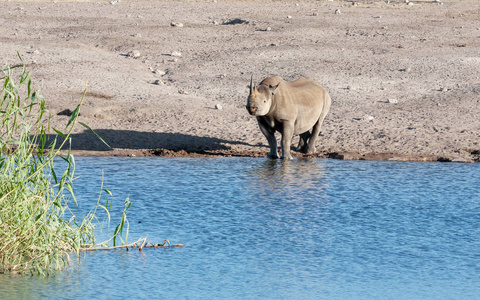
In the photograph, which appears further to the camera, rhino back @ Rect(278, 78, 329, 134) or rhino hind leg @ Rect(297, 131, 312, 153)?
rhino hind leg @ Rect(297, 131, 312, 153)

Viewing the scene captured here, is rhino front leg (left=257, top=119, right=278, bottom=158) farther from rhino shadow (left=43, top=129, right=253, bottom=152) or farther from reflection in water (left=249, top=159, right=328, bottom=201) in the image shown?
rhino shadow (left=43, top=129, right=253, bottom=152)

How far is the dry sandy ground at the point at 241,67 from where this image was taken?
13195 mm

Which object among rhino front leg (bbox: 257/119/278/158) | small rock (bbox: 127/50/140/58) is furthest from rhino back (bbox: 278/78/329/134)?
small rock (bbox: 127/50/140/58)

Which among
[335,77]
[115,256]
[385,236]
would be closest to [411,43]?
[335,77]

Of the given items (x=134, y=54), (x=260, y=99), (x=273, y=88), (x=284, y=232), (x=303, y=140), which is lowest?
(x=284, y=232)

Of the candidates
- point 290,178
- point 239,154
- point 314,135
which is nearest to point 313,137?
point 314,135

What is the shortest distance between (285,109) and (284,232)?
447 cm

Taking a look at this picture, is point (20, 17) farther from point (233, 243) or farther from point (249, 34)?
point (233, 243)

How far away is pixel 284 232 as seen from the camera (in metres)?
7.57

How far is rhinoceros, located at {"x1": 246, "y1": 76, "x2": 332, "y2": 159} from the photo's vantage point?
11438mm

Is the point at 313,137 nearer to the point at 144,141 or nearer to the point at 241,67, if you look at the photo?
the point at 144,141

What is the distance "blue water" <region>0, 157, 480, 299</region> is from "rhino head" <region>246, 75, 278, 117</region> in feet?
2.47

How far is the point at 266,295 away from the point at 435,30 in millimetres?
17387

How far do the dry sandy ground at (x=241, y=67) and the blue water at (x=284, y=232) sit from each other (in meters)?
1.60
